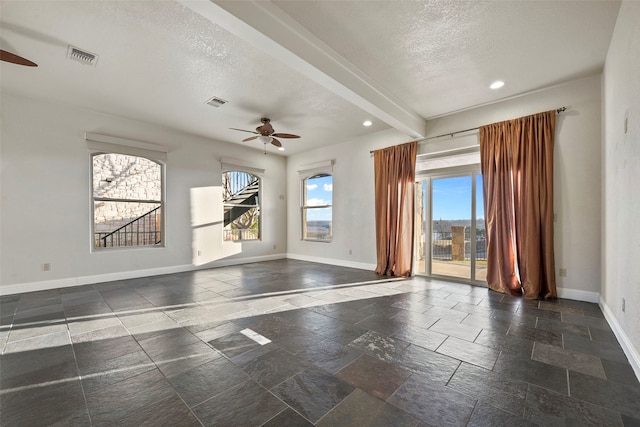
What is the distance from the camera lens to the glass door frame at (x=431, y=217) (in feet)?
14.7

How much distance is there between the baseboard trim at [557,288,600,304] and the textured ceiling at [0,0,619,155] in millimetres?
2867

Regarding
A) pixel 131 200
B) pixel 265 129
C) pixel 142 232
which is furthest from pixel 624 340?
pixel 142 232

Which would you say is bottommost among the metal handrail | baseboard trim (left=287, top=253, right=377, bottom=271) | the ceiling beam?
baseboard trim (left=287, top=253, right=377, bottom=271)

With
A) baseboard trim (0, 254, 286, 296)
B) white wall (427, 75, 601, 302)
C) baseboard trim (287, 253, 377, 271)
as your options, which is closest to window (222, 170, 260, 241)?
baseboard trim (0, 254, 286, 296)

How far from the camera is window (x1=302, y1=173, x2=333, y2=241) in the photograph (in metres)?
6.70

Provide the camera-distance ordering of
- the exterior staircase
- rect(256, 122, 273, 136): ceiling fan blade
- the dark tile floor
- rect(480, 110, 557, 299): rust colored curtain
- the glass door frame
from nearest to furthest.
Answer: the dark tile floor
rect(480, 110, 557, 299): rust colored curtain
the glass door frame
rect(256, 122, 273, 136): ceiling fan blade
the exterior staircase

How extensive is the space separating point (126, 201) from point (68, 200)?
32.4 inches

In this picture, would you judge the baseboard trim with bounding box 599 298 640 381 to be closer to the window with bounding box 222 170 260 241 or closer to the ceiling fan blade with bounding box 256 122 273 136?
the ceiling fan blade with bounding box 256 122 273 136

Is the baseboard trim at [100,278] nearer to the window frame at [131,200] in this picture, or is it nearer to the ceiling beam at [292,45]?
the window frame at [131,200]

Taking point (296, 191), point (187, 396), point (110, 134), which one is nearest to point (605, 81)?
point (187, 396)

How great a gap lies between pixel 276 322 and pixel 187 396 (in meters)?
1.22

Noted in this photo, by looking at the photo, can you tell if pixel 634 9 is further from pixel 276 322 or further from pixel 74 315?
pixel 74 315

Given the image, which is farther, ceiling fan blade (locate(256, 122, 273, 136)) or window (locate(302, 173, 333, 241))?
window (locate(302, 173, 333, 241))

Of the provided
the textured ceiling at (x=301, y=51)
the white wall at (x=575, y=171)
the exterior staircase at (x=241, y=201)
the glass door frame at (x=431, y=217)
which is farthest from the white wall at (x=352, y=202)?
the white wall at (x=575, y=171)
